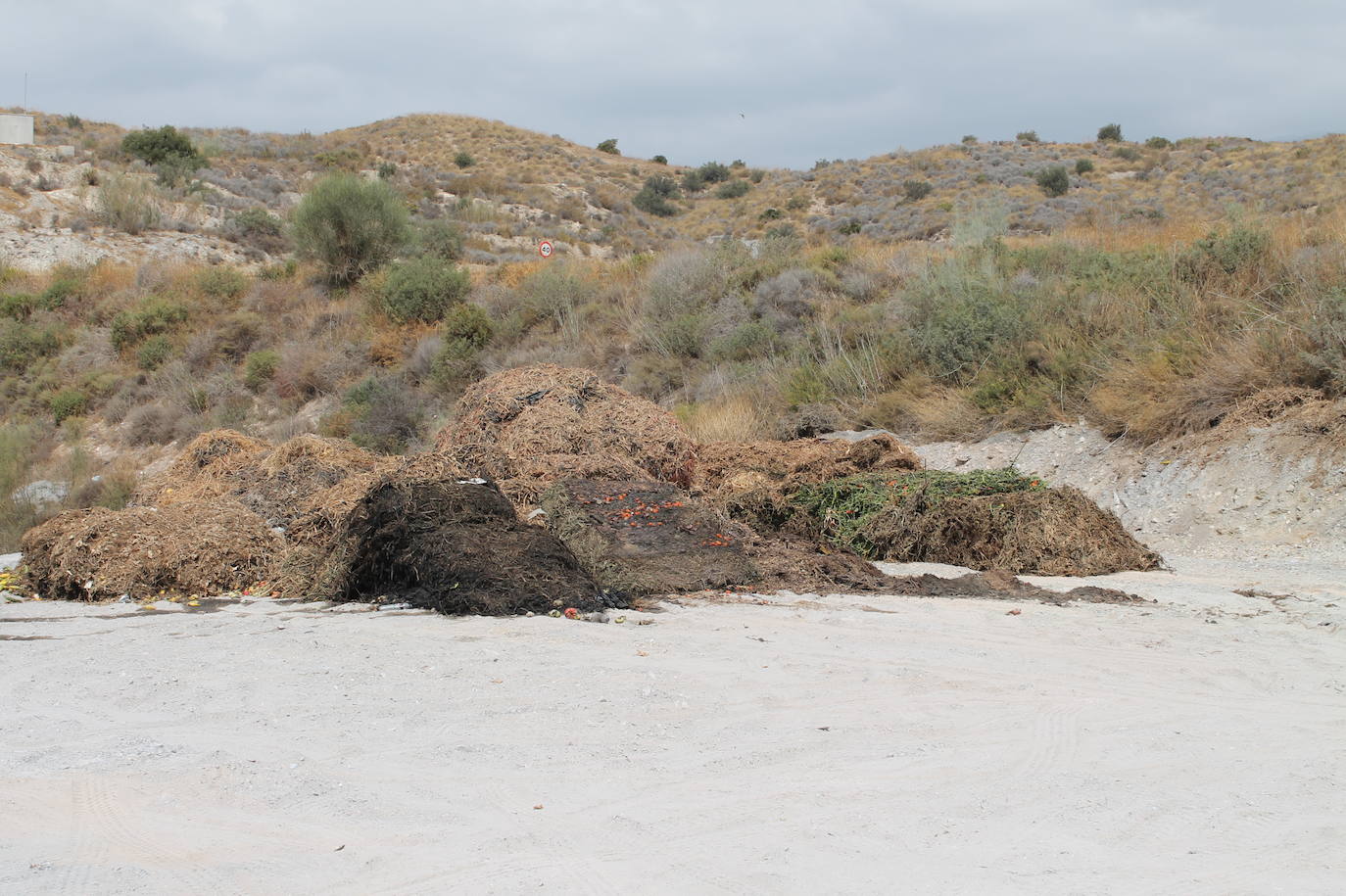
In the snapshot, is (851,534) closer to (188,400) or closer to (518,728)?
(518,728)

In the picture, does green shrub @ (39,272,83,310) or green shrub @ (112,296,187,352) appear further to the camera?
green shrub @ (39,272,83,310)

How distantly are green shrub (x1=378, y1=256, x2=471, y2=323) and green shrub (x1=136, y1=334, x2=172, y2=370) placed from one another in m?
5.35

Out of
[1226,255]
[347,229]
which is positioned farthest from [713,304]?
[347,229]

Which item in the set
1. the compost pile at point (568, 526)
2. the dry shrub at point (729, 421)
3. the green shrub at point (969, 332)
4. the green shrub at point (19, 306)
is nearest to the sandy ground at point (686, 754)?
the compost pile at point (568, 526)

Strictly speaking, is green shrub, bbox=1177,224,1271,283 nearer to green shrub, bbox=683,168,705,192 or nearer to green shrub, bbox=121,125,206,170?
green shrub, bbox=121,125,206,170

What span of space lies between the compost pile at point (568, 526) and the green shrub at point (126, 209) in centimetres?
2438

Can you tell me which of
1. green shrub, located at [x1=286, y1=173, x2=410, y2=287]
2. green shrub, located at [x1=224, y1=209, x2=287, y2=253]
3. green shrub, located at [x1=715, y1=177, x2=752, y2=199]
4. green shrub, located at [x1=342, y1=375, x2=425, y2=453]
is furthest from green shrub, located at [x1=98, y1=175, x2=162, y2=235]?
green shrub, located at [x1=715, y1=177, x2=752, y2=199]

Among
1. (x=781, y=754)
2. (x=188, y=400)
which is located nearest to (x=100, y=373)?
(x=188, y=400)

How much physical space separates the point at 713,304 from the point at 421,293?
722 cm

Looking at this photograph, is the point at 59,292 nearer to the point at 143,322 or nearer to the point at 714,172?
the point at 143,322

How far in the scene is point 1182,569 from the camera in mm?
8688

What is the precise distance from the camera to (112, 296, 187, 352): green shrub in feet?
83.0

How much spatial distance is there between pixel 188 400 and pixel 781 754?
70.0 ft

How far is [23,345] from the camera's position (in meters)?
25.7
